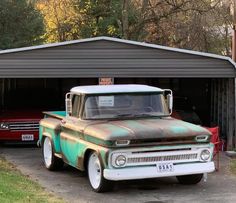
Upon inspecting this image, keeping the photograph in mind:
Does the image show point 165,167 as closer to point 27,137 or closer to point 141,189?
point 141,189

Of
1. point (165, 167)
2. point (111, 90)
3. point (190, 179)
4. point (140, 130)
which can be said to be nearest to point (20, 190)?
point (140, 130)

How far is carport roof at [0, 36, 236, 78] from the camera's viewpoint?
14609mm

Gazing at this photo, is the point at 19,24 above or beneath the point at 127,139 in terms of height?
above

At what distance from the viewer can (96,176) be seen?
9.39 metres

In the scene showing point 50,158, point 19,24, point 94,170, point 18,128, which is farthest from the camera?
point 19,24

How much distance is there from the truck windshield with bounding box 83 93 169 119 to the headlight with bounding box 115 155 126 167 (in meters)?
1.42

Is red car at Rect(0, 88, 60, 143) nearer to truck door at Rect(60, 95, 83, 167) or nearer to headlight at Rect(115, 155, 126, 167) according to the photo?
truck door at Rect(60, 95, 83, 167)

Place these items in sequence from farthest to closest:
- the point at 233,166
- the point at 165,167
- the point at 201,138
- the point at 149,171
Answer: the point at 233,166 → the point at 201,138 → the point at 165,167 → the point at 149,171

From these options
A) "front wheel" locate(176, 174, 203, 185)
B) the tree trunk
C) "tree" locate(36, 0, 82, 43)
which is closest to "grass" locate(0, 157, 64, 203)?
"front wheel" locate(176, 174, 203, 185)

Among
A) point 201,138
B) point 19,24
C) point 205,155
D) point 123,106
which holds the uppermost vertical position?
point 19,24

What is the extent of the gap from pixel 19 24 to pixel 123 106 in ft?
83.0

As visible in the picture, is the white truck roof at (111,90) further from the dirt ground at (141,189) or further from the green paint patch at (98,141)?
the dirt ground at (141,189)

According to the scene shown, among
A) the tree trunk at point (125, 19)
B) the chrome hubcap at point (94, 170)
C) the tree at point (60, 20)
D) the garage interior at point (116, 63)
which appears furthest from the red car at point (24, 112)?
the tree at point (60, 20)

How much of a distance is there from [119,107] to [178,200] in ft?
7.68
